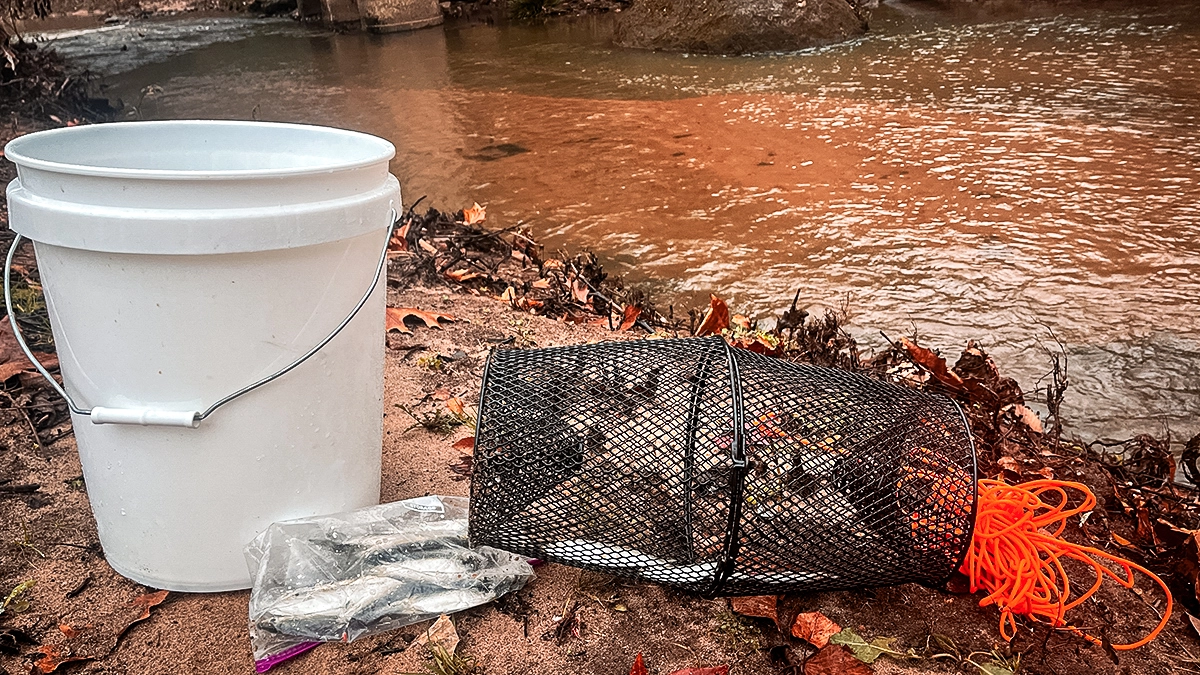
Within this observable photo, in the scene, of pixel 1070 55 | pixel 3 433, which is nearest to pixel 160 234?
pixel 3 433

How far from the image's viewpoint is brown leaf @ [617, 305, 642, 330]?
3393 mm

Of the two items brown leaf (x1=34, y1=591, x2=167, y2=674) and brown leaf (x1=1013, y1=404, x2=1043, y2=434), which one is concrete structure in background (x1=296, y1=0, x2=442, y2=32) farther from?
brown leaf (x1=34, y1=591, x2=167, y2=674)

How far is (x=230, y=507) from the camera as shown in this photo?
73.3 inches

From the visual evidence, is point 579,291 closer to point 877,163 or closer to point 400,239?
point 400,239

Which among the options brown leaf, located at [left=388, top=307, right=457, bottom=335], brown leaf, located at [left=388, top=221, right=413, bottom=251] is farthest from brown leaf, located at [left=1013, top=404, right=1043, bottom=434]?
brown leaf, located at [left=388, top=221, right=413, bottom=251]

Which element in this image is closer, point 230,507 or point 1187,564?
point 230,507

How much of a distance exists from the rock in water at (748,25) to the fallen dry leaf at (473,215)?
566 centimetres

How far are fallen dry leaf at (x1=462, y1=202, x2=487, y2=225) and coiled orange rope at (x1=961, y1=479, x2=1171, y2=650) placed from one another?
3.15m

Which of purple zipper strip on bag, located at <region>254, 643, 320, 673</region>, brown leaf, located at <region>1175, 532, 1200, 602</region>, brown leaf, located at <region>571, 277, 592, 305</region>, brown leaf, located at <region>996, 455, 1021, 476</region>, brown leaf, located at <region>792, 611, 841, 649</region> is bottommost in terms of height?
brown leaf, located at <region>1175, 532, 1200, 602</region>

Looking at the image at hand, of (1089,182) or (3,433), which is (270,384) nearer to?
(3,433)

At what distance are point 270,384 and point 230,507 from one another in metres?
0.30

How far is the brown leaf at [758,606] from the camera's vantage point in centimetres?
186

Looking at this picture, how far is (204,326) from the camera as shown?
168 cm

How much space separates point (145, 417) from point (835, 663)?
1.45 metres
